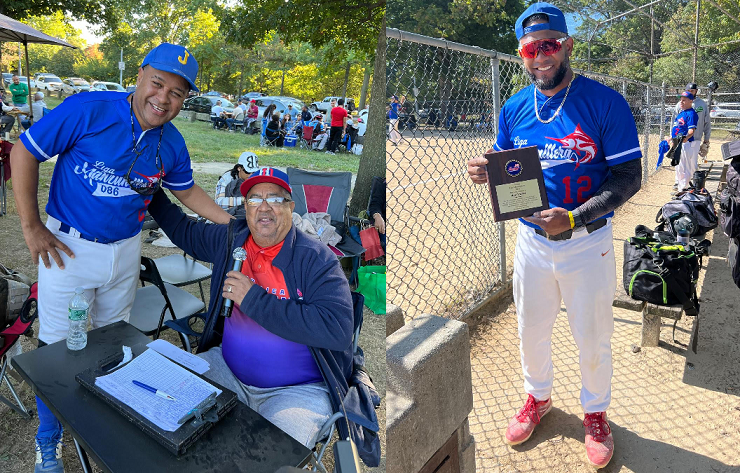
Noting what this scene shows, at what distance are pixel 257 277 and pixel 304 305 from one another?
1.03 feet

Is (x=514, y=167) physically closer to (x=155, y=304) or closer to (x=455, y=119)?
(x=455, y=119)

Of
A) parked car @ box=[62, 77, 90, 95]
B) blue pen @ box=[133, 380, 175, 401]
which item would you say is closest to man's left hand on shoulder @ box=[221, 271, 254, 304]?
blue pen @ box=[133, 380, 175, 401]

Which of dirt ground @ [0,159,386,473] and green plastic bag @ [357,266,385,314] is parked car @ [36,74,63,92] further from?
green plastic bag @ [357,266,385,314]

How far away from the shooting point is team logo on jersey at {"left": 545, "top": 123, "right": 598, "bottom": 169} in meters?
1.48

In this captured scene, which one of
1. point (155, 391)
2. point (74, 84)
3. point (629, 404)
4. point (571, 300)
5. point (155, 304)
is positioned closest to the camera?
point (155, 391)

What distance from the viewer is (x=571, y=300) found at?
176 centimetres

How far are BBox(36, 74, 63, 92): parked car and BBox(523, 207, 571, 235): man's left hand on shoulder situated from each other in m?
15.3

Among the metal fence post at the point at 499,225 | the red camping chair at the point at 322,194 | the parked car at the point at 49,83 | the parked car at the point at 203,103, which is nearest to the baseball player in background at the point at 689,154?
the metal fence post at the point at 499,225

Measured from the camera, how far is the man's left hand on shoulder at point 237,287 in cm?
179

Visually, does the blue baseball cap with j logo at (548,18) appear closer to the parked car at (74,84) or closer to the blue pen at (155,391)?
the blue pen at (155,391)

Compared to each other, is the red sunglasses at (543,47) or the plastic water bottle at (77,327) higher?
the red sunglasses at (543,47)

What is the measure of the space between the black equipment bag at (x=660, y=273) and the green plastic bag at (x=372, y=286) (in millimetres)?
1892

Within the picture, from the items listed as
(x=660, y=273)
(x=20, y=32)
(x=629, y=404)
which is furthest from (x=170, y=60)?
(x=20, y=32)

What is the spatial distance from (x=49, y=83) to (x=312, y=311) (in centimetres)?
1573
